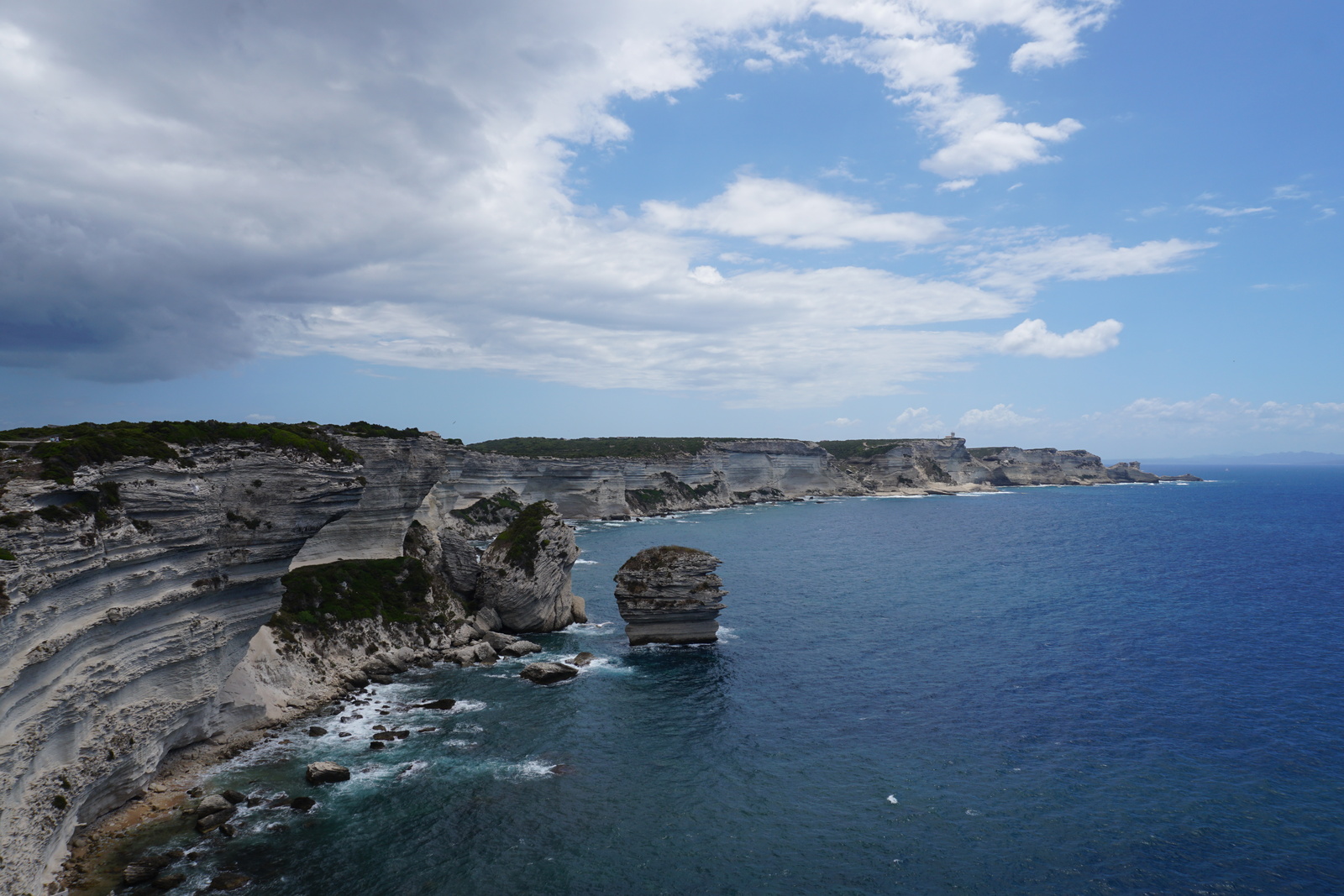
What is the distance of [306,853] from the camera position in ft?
79.9

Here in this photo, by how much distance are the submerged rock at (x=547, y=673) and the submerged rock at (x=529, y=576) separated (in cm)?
1060

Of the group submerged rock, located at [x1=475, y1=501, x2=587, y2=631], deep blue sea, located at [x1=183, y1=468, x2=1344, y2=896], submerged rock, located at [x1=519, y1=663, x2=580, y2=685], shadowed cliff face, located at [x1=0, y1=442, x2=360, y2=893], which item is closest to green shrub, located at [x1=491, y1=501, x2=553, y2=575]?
submerged rock, located at [x1=475, y1=501, x2=587, y2=631]

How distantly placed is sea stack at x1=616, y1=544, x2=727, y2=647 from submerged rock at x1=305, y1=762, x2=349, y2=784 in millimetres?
23146

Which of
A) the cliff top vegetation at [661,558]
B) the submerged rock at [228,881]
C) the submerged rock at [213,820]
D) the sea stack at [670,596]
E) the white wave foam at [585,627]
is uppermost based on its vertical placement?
the cliff top vegetation at [661,558]

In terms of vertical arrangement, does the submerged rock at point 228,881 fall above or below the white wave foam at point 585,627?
above

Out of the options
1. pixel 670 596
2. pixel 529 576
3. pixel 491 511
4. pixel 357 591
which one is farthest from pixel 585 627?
pixel 491 511

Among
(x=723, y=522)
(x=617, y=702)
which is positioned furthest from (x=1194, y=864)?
(x=723, y=522)

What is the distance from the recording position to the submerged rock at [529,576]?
54188 millimetres

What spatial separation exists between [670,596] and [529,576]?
11.6m

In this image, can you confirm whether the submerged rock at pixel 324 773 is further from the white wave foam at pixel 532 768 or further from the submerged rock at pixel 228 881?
the white wave foam at pixel 532 768

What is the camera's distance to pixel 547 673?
1694 inches

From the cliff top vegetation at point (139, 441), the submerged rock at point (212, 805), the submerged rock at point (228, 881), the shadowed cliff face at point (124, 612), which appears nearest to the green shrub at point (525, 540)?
the cliff top vegetation at point (139, 441)

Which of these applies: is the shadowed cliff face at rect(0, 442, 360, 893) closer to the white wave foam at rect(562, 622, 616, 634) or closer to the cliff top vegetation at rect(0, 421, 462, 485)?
the cliff top vegetation at rect(0, 421, 462, 485)

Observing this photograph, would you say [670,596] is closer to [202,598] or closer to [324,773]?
[324,773]
